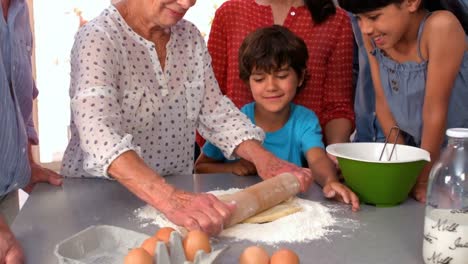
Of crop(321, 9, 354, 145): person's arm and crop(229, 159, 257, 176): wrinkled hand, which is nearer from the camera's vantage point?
crop(229, 159, 257, 176): wrinkled hand

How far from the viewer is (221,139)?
64.8 inches

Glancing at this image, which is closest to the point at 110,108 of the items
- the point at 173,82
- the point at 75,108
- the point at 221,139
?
the point at 75,108

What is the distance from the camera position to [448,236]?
96 centimetres

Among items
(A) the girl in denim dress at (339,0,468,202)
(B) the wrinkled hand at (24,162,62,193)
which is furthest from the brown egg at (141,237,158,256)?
(A) the girl in denim dress at (339,0,468,202)

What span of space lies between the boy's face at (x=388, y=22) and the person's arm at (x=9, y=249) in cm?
111

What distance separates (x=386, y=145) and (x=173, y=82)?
1.95 ft

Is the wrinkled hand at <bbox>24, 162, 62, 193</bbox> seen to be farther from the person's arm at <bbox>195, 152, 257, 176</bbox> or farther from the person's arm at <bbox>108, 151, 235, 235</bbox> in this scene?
the person's arm at <bbox>195, 152, 257, 176</bbox>

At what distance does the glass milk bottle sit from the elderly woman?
0.39m

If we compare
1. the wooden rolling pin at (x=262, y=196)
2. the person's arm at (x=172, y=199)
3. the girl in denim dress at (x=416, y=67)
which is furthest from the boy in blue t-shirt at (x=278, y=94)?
the person's arm at (x=172, y=199)

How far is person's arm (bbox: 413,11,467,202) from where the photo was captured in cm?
163

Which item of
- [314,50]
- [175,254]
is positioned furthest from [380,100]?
[175,254]

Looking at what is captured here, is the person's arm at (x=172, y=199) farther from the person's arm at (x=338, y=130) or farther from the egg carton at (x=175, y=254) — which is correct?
the person's arm at (x=338, y=130)

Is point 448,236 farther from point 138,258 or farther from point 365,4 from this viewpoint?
point 365,4

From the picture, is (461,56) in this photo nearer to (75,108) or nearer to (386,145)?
(386,145)
